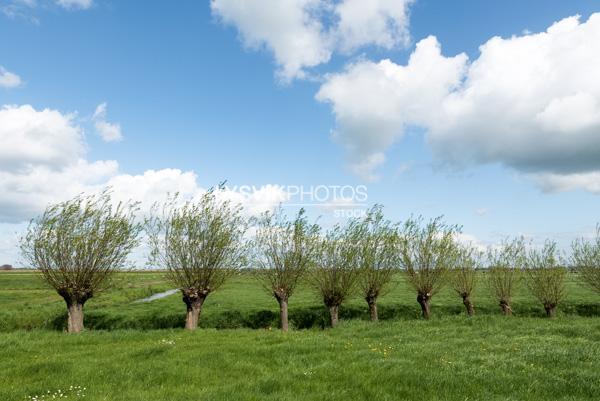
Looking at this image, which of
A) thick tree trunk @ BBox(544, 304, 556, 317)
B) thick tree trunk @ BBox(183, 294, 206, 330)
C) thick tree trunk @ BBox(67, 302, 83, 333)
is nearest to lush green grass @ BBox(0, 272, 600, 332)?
thick tree trunk @ BBox(544, 304, 556, 317)

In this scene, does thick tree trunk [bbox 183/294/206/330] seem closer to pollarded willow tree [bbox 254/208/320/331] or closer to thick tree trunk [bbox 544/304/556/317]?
pollarded willow tree [bbox 254/208/320/331]

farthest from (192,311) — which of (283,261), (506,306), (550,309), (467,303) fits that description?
(550,309)

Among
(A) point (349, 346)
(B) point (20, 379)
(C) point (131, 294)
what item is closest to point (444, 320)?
(A) point (349, 346)

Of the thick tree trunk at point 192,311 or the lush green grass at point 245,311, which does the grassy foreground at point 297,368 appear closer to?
the thick tree trunk at point 192,311

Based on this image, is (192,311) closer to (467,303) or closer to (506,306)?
(467,303)

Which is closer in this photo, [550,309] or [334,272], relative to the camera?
[334,272]

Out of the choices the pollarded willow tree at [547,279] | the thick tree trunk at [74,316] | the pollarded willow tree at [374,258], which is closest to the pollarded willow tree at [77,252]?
the thick tree trunk at [74,316]

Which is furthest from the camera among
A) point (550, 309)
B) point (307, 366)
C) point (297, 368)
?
point (550, 309)

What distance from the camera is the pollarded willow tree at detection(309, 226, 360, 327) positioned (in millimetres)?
29250

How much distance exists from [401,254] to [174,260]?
17.3 m

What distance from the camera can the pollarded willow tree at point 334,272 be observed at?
2925 cm

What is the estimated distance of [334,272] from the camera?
2941cm

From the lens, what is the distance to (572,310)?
40.4 metres

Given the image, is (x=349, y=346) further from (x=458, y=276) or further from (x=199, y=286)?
(x=458, y=276)
